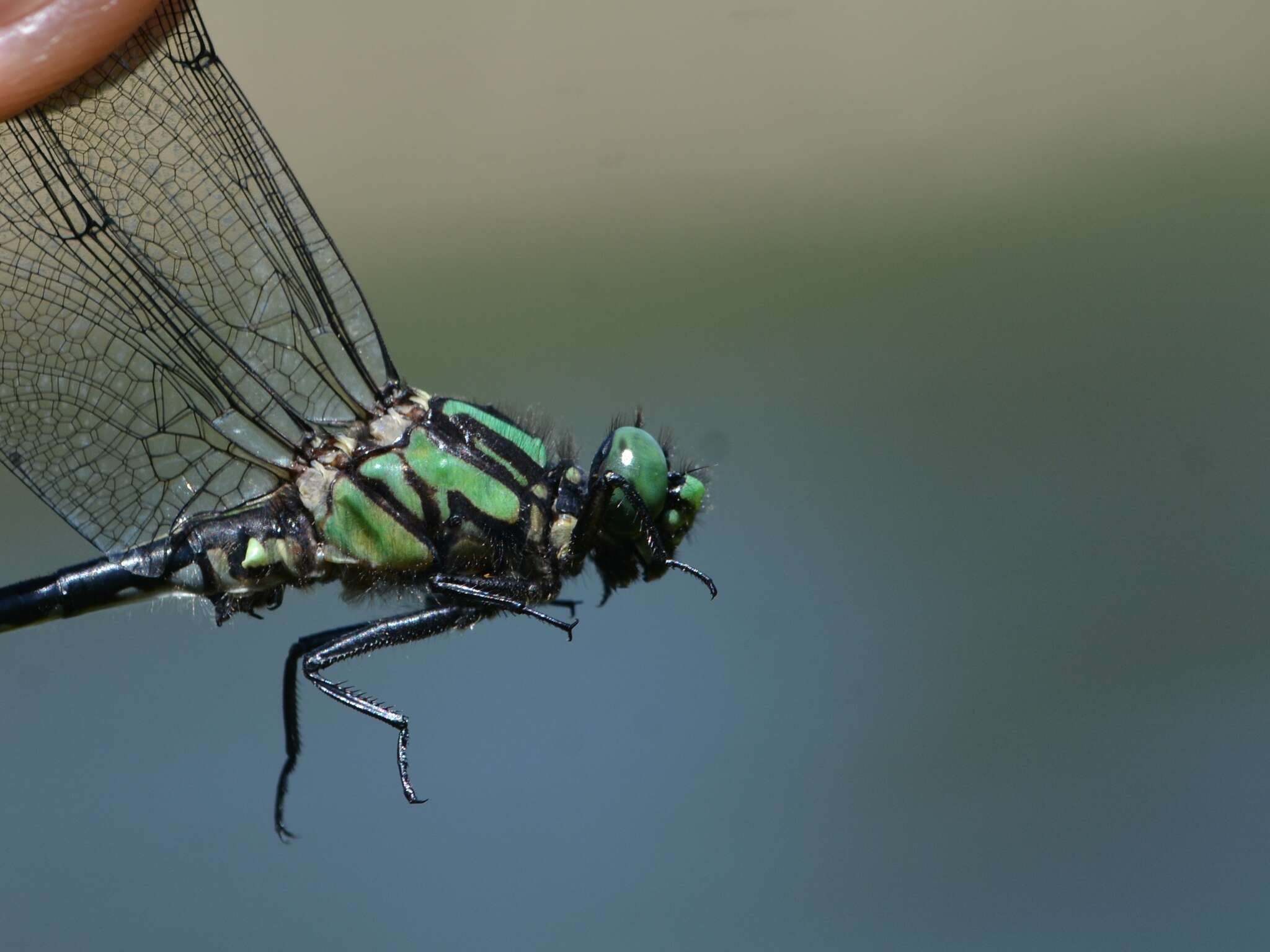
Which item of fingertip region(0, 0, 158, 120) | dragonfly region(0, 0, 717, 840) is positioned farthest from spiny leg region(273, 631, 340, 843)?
fingertip region(0, 0, 158, 120)

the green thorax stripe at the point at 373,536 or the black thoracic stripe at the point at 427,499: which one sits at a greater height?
the black thoracic stripe at the point at 427,499

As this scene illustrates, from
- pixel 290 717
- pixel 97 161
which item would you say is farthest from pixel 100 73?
pixel 290 717

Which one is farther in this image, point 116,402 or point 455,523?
point 116,402

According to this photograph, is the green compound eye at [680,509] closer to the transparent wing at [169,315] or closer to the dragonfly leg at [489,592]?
the dragonfly leg at [489,592]

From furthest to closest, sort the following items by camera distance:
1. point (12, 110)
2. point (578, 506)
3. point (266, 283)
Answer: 1. point (266, 283)
2. point (578, 506)
3. point (12, 110)

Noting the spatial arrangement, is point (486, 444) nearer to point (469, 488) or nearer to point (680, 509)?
point (469, 488)

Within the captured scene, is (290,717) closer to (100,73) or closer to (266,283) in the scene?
(266,283)

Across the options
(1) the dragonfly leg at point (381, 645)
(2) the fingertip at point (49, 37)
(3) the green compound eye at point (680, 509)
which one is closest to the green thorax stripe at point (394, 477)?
(1) the dragonfly leg at point (381, 645)

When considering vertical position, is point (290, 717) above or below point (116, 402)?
below
